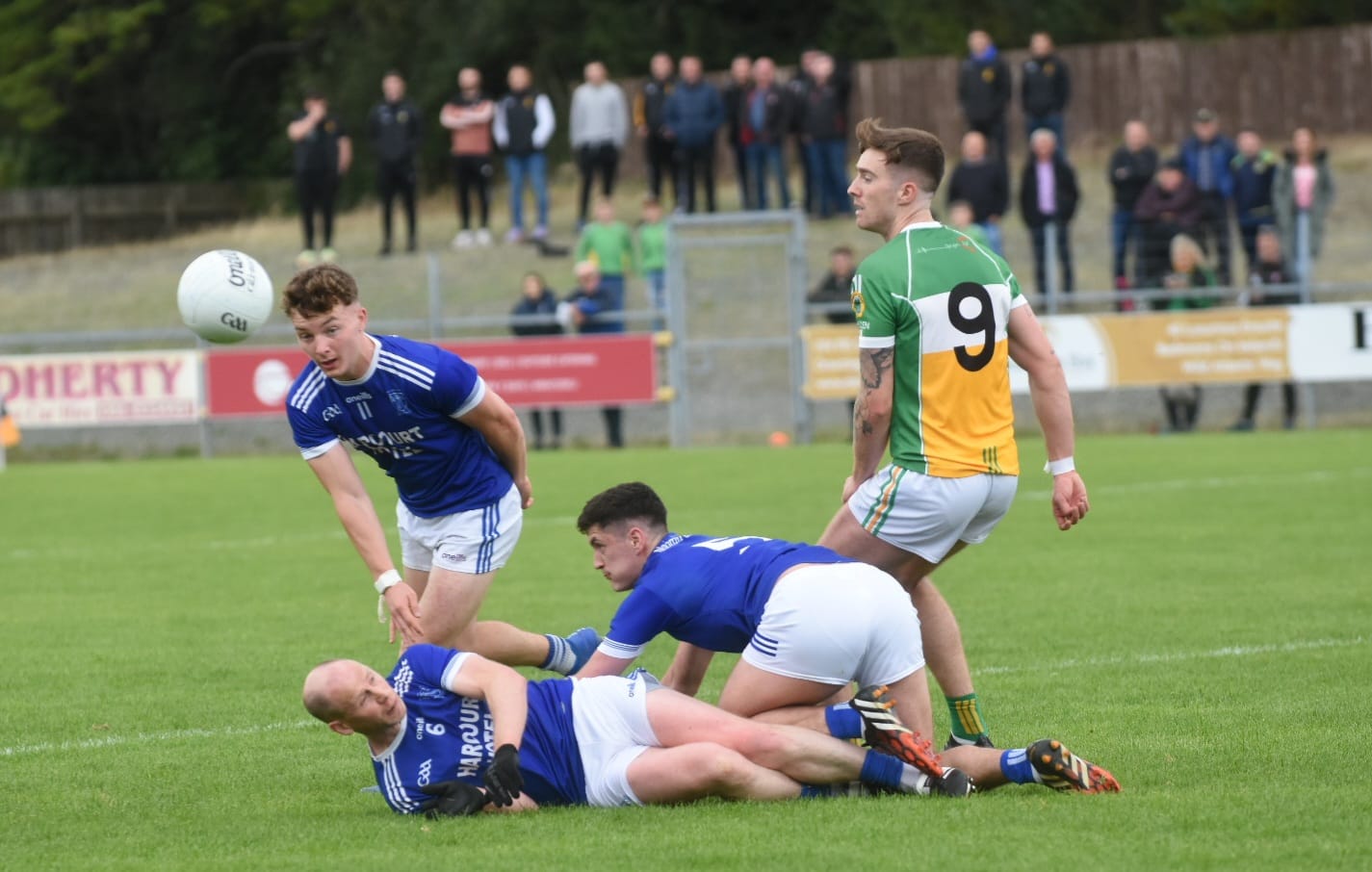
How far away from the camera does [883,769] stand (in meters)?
5.85

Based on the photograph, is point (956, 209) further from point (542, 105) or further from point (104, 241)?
point (104, 241)

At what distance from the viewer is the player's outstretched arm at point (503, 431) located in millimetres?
6723

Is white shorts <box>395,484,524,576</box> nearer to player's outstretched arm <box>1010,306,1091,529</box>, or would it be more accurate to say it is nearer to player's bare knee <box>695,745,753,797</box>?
player's bare knee <box>695,745,753,797</box>

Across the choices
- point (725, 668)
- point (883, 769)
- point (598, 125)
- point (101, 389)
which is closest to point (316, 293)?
point (883, 769)

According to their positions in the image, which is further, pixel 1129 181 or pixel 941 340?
pixel 1129 181

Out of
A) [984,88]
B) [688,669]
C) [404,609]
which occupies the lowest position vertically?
[688,669]

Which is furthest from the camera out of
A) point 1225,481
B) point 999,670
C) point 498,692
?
point 1225,481

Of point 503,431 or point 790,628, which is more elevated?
point 503,431

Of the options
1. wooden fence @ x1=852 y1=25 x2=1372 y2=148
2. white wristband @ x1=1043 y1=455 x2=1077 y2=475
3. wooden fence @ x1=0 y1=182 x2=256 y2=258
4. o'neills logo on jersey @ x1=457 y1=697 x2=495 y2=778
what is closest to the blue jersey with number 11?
o'neills logo on jersey @ x1=457 y1=697 x2=495 y2=778

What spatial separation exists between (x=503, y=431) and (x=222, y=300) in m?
1.23

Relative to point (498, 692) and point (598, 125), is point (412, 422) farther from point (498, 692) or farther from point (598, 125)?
point (598, 125)

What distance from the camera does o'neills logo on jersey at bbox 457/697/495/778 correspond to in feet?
19.4

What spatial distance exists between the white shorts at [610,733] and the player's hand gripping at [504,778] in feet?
1.06

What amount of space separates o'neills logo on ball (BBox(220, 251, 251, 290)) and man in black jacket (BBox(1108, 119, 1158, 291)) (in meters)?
16.4
